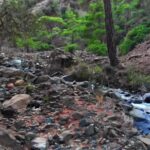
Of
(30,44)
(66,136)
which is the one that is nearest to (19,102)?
(66,136)

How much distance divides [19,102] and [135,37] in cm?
1348

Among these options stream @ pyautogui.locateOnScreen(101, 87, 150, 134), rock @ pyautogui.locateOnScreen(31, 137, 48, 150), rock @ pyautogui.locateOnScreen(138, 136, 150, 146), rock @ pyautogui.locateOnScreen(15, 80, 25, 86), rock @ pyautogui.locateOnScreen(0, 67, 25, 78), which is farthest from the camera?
rock @ pyautogui.locateOnScreen(0, 67, 25, 78)

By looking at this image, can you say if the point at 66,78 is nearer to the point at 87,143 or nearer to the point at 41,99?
the point at 41,99

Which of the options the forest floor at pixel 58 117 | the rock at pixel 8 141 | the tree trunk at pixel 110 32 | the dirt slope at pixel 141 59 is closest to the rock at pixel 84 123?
the forest floor at pixel 58 117

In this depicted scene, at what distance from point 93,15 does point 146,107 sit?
12009 millimetres

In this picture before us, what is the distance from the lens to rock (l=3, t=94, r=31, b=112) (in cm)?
827

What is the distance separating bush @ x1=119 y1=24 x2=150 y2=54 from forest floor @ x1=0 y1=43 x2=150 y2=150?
1034 centimetres

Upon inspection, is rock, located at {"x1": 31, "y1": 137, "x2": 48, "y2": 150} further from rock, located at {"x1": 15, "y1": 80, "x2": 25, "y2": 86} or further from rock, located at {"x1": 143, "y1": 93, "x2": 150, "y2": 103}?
rock, located at {"x1": 143, "y1": 93, "x2": 150, "y2": 103}

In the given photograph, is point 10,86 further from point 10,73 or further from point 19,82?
point 10,73

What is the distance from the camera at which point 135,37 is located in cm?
2108

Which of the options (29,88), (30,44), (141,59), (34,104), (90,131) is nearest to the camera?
(90,131)

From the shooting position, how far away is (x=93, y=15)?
21391 millimetres

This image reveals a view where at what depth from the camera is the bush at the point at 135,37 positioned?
68.0ft

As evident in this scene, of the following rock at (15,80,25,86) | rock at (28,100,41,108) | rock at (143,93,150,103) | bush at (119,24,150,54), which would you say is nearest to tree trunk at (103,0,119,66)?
rock at (143,93,150,103)
